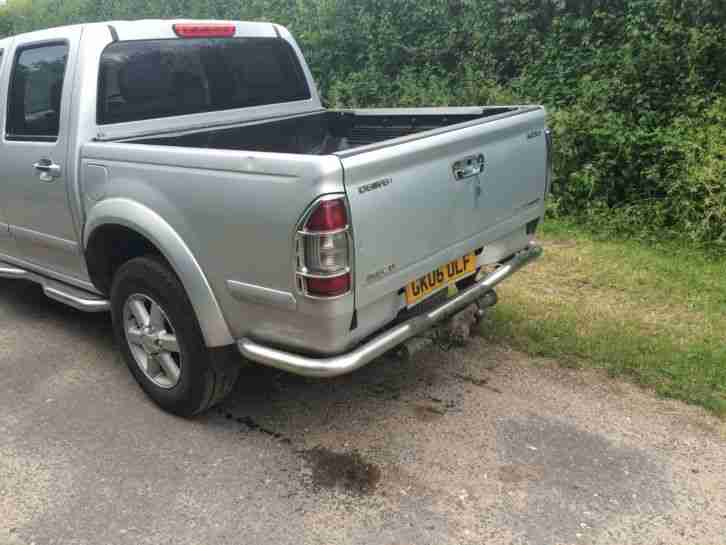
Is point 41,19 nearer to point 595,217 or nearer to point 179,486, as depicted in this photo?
point 595,217

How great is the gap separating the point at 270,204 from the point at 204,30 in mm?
2019

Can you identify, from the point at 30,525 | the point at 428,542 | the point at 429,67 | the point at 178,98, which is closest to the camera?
the point at 428,542

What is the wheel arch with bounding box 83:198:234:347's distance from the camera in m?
3.23

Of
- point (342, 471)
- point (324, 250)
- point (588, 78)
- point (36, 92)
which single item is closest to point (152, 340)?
point (342, 471)

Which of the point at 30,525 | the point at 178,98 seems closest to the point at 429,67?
the point at 178,98

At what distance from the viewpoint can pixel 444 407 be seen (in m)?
3.77

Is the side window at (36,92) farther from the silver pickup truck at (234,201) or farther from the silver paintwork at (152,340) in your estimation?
the silver paintwork at (152,340)

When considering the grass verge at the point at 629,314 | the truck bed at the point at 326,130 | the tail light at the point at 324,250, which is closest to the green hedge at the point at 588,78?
the grass verge at the point at 629,314

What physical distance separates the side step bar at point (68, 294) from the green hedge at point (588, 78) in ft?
14.3

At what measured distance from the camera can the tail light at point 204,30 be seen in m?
4.23

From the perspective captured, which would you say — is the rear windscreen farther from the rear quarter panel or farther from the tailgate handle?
the tailgate handle

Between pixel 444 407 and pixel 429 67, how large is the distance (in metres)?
6.21

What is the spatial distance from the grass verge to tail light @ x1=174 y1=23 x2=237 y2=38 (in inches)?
99.6

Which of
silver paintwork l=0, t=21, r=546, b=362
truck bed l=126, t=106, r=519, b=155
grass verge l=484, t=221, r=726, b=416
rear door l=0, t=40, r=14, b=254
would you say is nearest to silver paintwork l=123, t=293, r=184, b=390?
silver paintwork l=0, t=21, r=546, b=362
